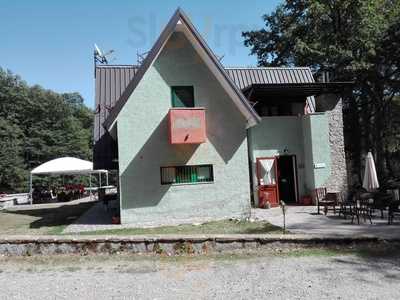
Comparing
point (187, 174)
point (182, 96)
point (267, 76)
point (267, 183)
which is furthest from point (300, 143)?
point (182, 96)

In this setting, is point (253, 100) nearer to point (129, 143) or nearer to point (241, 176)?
point (241, 176)

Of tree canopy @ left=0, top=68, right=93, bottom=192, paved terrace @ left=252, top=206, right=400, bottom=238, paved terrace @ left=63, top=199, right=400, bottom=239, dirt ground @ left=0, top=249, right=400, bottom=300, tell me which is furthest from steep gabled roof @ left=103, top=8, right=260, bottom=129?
tree canopy @ left=0, top=68, right=93, bottom=192

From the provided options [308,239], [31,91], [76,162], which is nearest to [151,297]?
[308,239]

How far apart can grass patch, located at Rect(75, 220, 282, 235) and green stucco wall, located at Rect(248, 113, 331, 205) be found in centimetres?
506

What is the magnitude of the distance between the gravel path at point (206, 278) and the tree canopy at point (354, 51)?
69.6 ft

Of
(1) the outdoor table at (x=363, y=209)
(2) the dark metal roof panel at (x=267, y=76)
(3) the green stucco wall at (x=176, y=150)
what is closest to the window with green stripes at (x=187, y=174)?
(3) the green stucco wall at (x=176, y=150)

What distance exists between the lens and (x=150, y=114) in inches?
575

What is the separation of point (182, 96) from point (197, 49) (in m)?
1.92

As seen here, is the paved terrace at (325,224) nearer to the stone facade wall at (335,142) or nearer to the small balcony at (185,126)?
the stone facade wall at (335,142)

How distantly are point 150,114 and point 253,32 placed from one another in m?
22.1

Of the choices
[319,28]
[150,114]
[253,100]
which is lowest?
[150,114]

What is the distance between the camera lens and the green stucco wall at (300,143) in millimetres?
18344

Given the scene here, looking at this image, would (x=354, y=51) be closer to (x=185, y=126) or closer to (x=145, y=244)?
(x=185, y=126)

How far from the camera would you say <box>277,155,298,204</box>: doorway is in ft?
63.3
